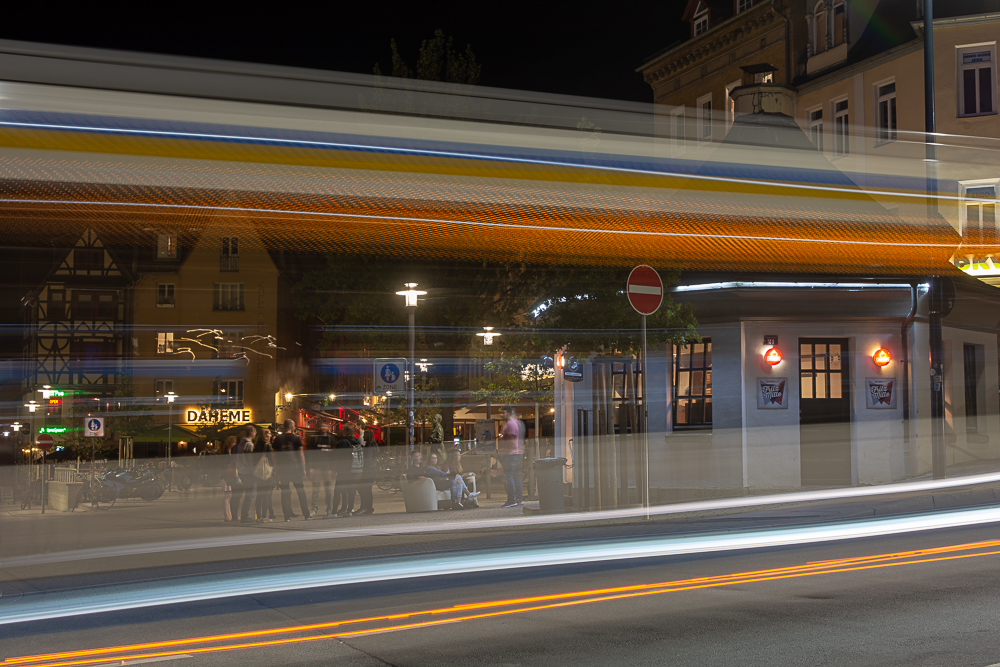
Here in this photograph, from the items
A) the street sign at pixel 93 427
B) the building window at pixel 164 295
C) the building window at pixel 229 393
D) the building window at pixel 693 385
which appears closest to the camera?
the building window at pixel 164 295

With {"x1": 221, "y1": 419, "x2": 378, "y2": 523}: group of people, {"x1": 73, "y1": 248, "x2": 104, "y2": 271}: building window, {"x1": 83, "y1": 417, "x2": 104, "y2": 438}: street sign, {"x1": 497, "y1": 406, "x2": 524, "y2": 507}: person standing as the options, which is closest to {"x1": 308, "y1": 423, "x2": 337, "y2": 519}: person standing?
{"x1": 221, "y1": 419, "x2": 378, "y2": 523}: group of people

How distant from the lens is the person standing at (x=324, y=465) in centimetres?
1273

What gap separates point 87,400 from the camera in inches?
328

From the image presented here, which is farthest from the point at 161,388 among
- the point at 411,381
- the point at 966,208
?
the point at 966,208

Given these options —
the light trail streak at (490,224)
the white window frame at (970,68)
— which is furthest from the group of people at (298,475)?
the white window frame at (970,68)

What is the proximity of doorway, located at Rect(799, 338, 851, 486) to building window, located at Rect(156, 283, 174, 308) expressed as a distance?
13733mm

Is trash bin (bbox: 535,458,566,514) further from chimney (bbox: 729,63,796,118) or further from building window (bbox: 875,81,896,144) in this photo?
building window (bbox: 875,81,896,144)

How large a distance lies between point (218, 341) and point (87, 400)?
134cm

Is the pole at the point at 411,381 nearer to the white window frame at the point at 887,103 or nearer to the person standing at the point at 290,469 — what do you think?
the person standing at the point at 290,469

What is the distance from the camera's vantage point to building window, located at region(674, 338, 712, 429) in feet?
60.7

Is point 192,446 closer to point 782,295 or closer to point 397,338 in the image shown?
point 397,338

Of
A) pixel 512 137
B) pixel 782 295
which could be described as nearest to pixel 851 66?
pixel 782 295

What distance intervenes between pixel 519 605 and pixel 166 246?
4.15m

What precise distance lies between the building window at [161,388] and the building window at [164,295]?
926 millimetres
